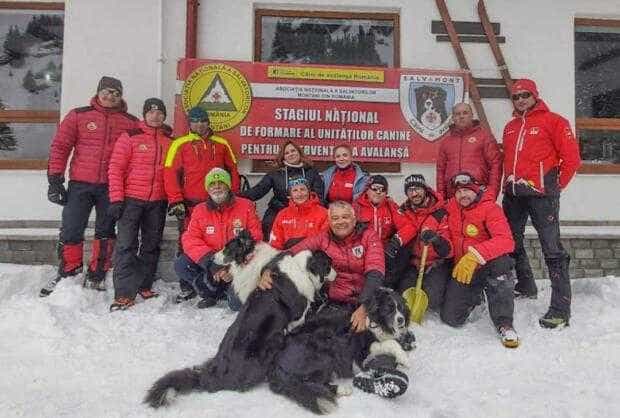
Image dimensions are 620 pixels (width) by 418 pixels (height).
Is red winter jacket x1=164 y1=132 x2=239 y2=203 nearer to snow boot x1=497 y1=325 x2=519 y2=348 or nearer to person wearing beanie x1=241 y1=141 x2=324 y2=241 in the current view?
person wearing beanie x1=241 y1=141 x2=324 y2=241

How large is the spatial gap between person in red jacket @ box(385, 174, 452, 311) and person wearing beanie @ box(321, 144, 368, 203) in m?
0.60

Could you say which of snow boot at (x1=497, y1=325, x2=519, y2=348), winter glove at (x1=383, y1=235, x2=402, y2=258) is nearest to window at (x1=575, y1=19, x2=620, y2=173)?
winter glove at (x1=383, y1=235, x2=402, y2=258)

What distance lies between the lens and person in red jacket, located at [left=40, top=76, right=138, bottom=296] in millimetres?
4855

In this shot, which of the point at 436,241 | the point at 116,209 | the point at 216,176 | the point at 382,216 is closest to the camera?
the point at 436,241

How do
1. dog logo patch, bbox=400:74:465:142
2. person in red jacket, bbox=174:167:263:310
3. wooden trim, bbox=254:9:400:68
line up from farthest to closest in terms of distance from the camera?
wooden trim, bbox=254:9:400:68
dog logo patch, bbox=400:74:465:142
person in red jacket, bbox=174:167:263:310

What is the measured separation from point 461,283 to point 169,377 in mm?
2430

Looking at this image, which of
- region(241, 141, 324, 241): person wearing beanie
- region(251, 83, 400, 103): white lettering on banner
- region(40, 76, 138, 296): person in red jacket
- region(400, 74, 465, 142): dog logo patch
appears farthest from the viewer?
region(400, 74, 465, 142): dog logo patch

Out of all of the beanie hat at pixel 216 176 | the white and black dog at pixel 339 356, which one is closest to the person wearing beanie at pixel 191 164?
the beanie hat at pixel 216 176

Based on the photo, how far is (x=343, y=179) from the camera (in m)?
5.21

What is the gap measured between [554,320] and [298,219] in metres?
2.27

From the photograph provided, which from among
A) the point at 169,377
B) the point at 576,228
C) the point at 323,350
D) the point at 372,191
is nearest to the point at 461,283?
the point at 372,191

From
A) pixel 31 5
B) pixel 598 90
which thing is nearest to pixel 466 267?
pixel 598 90

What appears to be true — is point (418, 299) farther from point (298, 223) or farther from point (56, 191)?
point (56, 191)

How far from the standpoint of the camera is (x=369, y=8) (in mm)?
6266
